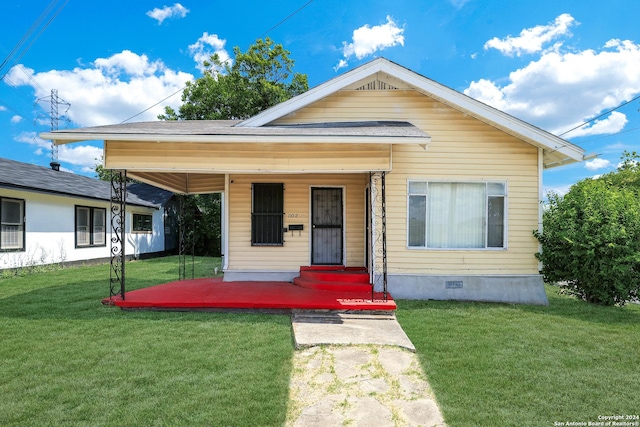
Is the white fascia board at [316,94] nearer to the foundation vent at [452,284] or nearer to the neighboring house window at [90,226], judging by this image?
the foundation vent at [452,284]

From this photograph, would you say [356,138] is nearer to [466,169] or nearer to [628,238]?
[466,169]

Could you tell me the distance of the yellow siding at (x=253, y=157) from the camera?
6.39m

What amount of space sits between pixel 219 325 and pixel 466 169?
18.8 ft

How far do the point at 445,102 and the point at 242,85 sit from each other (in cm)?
1698

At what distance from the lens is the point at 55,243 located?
1312 cm

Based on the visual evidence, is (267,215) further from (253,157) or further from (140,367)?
(140,367)

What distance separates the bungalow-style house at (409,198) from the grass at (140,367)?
2.70 m

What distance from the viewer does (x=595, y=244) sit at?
7.12 metres

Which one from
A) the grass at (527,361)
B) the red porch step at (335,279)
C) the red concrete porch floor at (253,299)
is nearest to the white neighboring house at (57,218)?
the red concrete porch floor at (253,299)

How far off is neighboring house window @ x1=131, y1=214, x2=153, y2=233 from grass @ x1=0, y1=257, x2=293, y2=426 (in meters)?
11.9

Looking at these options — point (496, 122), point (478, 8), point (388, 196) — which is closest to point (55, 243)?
point (388, 196)

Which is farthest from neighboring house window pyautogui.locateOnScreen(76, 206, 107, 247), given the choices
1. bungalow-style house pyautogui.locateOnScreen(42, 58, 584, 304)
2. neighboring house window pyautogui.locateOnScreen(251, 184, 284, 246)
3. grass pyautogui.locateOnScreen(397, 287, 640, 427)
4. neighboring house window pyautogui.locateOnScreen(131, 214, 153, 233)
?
grass pyautogui.locateOnScreen(397, 287, 640, 427)

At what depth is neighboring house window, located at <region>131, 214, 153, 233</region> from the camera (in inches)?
714

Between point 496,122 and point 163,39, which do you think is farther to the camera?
point 163,39
